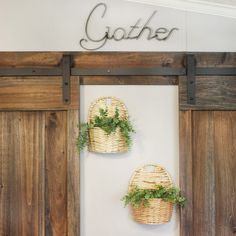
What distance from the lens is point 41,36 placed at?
2314 millimetres

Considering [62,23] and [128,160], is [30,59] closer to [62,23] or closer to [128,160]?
[62,23]

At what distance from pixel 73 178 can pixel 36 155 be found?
28 cm

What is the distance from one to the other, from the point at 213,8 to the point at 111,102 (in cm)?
88

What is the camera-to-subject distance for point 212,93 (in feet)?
7.59

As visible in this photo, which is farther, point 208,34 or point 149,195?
point 208,34

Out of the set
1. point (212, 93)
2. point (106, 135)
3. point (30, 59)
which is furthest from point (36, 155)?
point (212, 93)

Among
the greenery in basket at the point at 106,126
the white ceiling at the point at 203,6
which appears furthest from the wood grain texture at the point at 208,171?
the white ceiling at the point at 203,6

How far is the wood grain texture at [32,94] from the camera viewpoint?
7.54 ft

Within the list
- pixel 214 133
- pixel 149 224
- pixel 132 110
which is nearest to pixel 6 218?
pixel 149 224

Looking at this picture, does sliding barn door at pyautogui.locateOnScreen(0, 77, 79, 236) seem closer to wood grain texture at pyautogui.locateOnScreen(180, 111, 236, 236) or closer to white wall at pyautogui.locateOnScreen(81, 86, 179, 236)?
white wall at pyautogui.locateOnScreen(81, 86, 179, 236)

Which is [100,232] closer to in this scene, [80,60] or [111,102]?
[111,102]

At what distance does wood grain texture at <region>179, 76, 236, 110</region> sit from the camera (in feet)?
7.55

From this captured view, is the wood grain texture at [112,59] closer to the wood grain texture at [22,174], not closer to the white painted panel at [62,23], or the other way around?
the white painted panel at [62,23]

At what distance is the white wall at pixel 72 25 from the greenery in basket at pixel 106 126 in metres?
0.46
